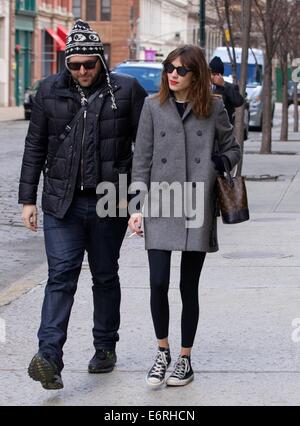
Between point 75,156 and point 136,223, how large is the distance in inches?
18.4

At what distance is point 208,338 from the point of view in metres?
7.73

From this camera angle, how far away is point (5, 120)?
148ft

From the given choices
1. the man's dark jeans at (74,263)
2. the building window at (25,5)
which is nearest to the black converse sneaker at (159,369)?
the man's dark jeans at (74,263)

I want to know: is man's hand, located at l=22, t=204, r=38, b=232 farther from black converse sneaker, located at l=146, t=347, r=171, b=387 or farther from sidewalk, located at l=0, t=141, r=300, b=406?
black converse sneaker, located at l=146, t=347, r=171, b=387

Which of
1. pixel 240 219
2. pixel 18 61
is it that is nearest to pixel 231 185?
pixel 240 219

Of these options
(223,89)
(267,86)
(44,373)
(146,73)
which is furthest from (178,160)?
(146,73)

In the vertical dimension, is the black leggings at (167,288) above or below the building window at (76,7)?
below

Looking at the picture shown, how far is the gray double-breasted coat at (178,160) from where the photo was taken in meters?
6.48

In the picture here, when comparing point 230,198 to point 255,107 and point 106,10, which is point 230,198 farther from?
point 106,10

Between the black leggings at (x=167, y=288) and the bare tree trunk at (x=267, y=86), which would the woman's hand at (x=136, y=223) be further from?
the bare tree trunk at (x=267, y=86)

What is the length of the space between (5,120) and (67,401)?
39474mm

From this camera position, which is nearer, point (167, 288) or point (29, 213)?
point (167, 288)

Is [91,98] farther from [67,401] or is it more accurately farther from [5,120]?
[5,120]

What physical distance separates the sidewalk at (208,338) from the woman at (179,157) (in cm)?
29
